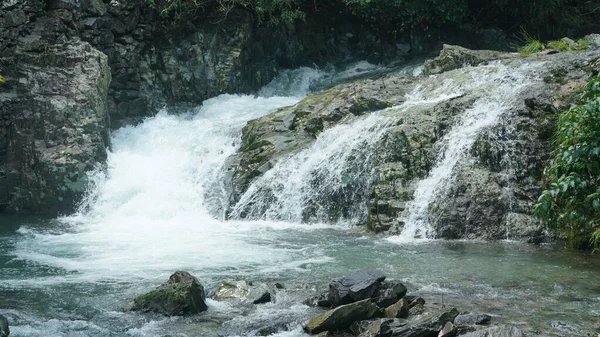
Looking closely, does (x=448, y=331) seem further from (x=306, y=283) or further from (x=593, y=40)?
(x=593, y=40)

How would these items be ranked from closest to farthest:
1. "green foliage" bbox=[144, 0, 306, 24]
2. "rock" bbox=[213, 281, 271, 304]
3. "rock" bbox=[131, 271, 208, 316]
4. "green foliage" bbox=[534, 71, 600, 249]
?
"rock" bbox=[131, 271, 208, 316] < "rock" bbox=[213, 281, 271, 304] < "green foliage" bbox=[534, 71, 600, 249] < "green foliage" bbox=[144, 0, 306, 24]

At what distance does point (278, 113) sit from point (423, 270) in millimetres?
8160

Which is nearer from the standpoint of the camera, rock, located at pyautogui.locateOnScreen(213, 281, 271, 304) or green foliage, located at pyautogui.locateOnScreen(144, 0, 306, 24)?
rock, located at pyautogui.locateOnScreen(213, 281, 271, 304)

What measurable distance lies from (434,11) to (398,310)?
1557 centimetres

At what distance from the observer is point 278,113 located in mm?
16844

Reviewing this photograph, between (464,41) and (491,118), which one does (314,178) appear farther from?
(464,41)

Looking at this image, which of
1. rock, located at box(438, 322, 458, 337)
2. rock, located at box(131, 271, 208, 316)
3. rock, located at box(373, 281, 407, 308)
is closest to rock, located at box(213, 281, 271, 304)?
rock, located at box(131, 271, 208, 316)

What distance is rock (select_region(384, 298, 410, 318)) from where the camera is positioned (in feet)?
23.7

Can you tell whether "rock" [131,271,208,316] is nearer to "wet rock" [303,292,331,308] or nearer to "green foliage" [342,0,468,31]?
"wet rock" [303,292,331,308]

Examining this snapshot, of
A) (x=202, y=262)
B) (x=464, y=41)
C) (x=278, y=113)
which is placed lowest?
(x=202, y=262)

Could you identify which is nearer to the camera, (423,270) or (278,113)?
(423,270)

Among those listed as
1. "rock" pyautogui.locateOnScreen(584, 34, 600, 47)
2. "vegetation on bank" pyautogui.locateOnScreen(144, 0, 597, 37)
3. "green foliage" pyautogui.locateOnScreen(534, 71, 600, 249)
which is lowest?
"green foliage" pyautogui.locateOnScreen(534, 71, 600, 249)

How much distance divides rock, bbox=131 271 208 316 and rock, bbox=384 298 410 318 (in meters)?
2.06

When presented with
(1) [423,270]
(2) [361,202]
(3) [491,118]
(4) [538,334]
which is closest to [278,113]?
(2) [361,202]
